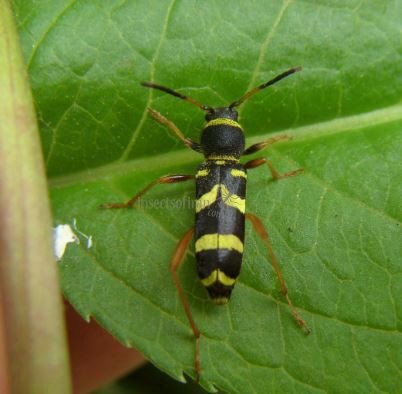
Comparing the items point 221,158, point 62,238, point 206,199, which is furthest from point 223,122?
point 62,238

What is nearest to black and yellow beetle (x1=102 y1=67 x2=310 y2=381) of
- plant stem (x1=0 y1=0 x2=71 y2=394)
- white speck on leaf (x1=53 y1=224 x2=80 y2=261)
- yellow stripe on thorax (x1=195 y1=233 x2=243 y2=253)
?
yellow stripe on thorax (x1=195 y1=233 x2=243 y2=253)

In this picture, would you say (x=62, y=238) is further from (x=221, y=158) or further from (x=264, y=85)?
(x=264, y=85)

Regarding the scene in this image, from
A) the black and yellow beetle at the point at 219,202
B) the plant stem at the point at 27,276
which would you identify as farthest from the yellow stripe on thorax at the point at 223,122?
the plant stem at the point at 27,276

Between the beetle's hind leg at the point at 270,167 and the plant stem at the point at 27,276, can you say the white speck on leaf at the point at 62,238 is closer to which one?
the plant stem at the point at 27,276

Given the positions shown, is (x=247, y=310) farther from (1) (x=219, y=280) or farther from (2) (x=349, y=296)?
(2) (x=349, y=296)

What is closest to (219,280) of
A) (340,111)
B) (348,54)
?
(340,111)

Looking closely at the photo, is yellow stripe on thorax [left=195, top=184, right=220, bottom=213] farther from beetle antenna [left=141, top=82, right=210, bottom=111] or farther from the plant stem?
the plant stem
